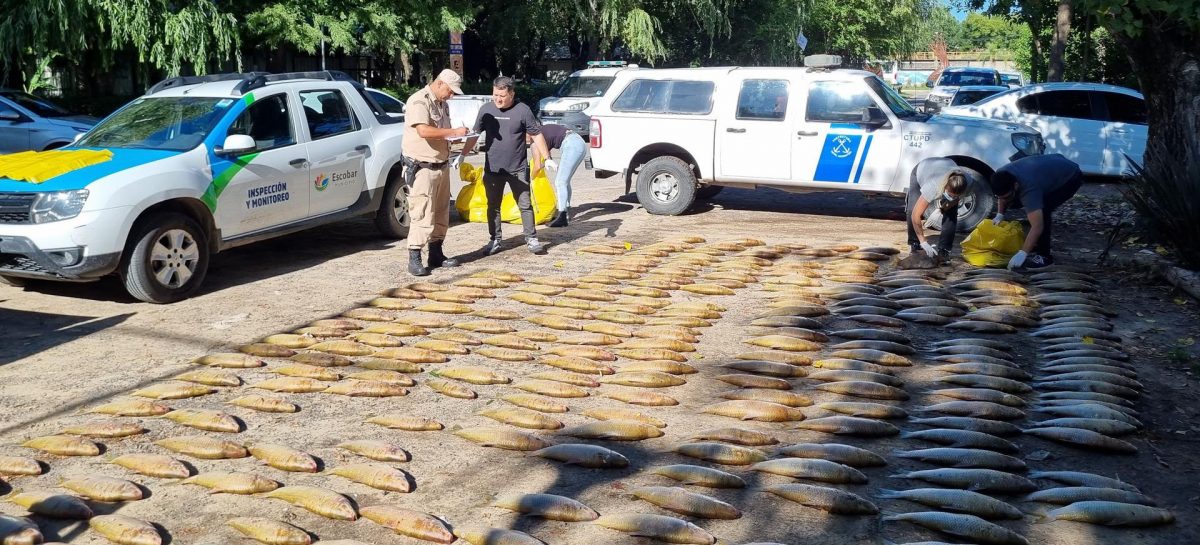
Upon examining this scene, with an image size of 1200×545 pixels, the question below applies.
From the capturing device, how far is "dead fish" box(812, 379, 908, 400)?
19.2 feet

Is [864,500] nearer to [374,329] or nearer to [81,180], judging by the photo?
[374,329]

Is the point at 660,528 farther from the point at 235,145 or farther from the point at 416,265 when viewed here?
the point at 235,145

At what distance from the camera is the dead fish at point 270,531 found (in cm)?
392

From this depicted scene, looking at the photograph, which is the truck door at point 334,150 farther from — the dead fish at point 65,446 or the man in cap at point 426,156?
the dead fish at point 65,446

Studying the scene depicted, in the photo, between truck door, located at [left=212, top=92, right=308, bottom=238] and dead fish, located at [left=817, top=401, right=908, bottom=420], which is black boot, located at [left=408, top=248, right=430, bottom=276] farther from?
dead fish, located at [left=817, top=401, right=908, bottom=420]

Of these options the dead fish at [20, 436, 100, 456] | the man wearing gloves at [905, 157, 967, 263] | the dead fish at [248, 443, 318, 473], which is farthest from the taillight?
the dead fish at [20, 436, 100, 456]

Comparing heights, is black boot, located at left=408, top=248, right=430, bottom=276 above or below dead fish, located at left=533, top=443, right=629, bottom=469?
above

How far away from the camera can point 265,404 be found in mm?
5656

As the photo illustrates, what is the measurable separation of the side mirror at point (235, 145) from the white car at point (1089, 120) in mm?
10973

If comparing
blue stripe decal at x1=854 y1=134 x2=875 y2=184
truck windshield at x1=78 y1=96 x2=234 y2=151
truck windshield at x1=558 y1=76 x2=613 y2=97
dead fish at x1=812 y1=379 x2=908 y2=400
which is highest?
truck windshield at x1=558 y1=76 x2=613 y2=97

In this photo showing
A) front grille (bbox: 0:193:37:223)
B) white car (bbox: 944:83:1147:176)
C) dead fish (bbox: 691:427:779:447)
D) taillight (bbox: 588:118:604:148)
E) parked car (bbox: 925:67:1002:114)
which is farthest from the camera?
parked car (bbox: 925:67:1002:114)

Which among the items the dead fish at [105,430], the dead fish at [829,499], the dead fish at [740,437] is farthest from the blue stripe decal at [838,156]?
the dead fish at [105,430]

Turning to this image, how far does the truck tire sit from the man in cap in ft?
5.94

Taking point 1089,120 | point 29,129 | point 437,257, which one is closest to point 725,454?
point 437,257
